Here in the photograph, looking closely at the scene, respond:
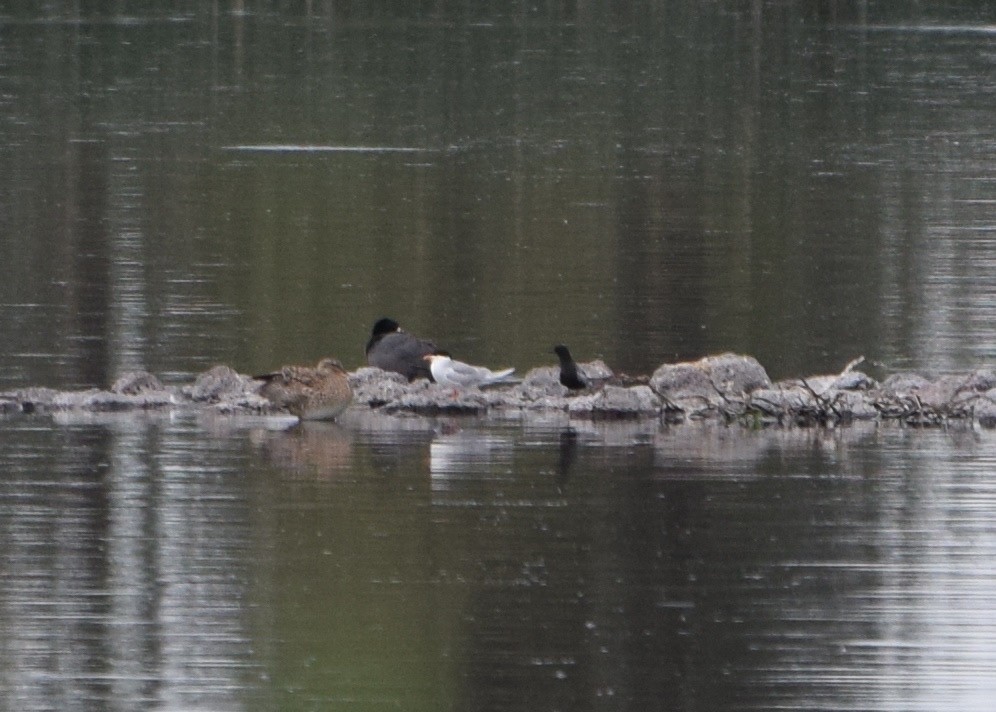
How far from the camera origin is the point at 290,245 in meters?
26.3

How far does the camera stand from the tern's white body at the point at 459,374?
55.5 feet

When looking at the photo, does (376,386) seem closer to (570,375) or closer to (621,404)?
(570,375)

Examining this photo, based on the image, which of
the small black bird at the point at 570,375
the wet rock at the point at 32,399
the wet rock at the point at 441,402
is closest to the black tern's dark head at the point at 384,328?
the wet rock at the point at 441,402

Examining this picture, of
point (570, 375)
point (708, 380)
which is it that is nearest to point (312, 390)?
point (570, 375)

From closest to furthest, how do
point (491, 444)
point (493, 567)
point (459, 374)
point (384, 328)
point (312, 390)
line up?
point (493, 567), point (491, 444), point (312, 390), point (459, 374), point (384, 328)

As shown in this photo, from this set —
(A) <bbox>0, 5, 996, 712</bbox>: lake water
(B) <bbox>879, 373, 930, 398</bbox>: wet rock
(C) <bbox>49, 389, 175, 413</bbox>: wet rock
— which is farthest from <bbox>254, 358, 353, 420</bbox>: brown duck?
(B) <bbox>879, 373, 930, 398</bbox>: wet rock

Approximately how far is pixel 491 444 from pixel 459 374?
1.70 m

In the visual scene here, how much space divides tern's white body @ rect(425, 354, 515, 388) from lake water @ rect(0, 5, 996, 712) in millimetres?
659

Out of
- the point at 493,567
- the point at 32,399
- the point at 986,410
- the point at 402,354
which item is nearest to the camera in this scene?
the point at 493,567

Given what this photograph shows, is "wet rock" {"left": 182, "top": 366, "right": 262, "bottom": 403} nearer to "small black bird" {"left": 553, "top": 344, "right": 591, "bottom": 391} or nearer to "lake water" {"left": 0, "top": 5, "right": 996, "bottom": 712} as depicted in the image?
"lake water" {"left": 0, "top": 5, "right": 996, "bottom": 712}

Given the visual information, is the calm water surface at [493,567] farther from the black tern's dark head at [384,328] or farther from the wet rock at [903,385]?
the black tern's dark head at [384,328]

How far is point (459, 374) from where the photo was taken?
666 inches

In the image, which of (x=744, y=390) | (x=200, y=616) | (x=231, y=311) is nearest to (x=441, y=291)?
(x=231, y=311)

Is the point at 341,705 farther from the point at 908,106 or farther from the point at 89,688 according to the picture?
the point at 908,106
